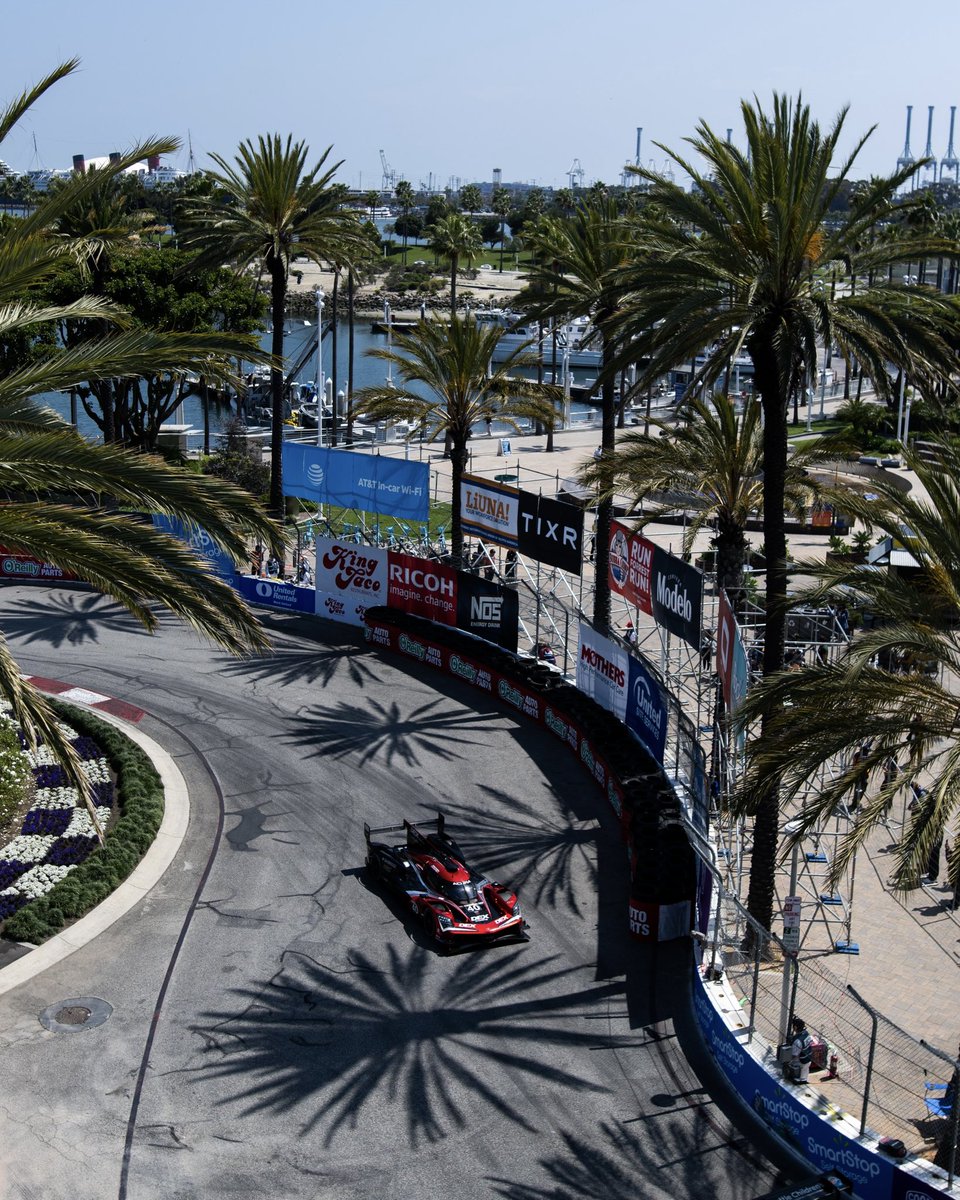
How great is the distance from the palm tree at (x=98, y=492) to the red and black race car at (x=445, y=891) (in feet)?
22.2

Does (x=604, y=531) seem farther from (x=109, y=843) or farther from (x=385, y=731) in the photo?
(x=109, y=843)

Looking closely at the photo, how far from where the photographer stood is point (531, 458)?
71562 millimetres

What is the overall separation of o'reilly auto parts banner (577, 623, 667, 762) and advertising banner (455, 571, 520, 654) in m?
3.49

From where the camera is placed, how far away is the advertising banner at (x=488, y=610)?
36.3m

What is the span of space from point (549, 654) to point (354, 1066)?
1863cm

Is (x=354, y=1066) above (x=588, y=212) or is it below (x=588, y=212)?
below

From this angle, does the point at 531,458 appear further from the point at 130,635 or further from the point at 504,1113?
the point at 504,1113

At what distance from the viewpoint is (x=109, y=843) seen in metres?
24.8

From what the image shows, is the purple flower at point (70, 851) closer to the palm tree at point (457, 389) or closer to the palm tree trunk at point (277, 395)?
the palm tree at point (457, 389)

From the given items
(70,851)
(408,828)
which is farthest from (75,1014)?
(408,828)

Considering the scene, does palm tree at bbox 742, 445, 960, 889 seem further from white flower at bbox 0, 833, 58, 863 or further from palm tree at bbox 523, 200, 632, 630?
palm tree at bbox 523, 200, 632, 630

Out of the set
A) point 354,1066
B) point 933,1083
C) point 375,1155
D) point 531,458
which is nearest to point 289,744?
point 354,1066

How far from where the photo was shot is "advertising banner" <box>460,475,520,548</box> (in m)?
36.8

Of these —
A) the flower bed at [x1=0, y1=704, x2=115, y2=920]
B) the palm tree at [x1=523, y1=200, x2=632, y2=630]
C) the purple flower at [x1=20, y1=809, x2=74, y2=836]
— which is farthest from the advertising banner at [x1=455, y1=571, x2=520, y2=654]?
the purple flower at [x1=20, y1=809, x2=74, y2=836]
